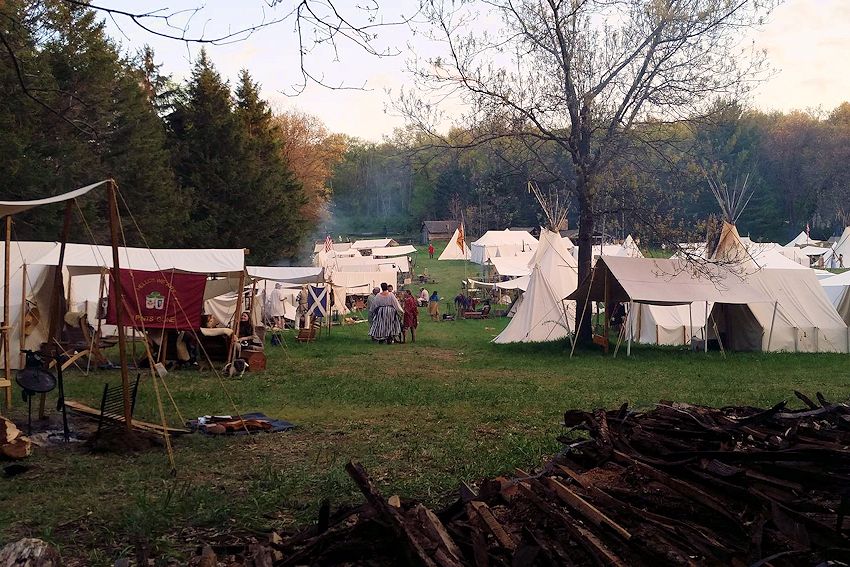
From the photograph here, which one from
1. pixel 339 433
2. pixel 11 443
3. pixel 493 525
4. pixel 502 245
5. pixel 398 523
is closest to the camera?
pixel 398 523

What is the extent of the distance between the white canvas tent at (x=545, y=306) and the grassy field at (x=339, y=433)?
3262mm

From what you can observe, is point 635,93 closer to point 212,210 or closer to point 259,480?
point 259,480

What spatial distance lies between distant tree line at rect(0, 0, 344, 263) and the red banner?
2.85 metres

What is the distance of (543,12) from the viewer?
53.2ft

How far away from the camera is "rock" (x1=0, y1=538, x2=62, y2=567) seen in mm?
3559

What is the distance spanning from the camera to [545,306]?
20.9m

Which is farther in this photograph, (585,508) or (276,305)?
(276,305)

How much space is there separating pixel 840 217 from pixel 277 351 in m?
58.6

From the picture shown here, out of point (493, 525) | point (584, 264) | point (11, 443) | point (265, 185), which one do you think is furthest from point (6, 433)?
point (265, 185)

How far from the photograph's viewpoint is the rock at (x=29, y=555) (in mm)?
3559

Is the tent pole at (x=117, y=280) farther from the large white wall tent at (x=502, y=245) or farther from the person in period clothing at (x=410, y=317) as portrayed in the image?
the large white wall tent at (x=502, y=245)

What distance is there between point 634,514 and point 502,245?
4450 centimetres

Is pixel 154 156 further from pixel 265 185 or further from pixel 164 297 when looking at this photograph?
pixel 164 297

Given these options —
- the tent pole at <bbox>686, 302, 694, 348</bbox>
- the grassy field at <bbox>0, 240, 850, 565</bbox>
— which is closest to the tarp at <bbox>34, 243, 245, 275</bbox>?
the grassy field at <bbox>0, 240, 850, 565</bbox>
